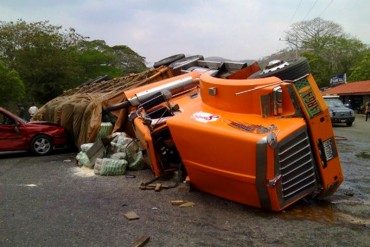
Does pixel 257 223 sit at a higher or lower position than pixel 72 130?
lower

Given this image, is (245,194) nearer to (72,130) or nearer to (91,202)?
(91,202)

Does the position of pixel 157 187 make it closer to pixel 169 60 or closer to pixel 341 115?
pixel 169 60

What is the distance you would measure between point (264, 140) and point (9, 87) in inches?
1010

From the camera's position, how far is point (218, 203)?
5367 mm

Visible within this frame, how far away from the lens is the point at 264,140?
442cm

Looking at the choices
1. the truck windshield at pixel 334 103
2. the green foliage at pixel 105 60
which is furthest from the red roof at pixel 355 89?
the green foliage at pixel 105 60

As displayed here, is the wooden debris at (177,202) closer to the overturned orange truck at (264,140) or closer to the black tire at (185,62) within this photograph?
the overturned orange truck at (264,140)

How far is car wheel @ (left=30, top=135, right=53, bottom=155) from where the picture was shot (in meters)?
10.7

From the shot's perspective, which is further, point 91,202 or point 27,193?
point 27,193

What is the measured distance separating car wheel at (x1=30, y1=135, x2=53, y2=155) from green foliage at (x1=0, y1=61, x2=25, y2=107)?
1756 centimetres

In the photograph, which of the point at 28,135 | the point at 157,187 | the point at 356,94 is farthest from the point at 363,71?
the point at 157,187

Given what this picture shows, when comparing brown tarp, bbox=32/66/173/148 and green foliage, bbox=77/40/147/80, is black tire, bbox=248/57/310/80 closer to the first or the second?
brown tarp, bbox=32/66/173/148

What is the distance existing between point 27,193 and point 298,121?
414cm

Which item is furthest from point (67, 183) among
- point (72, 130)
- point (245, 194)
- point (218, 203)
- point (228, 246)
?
point (72, 130)
